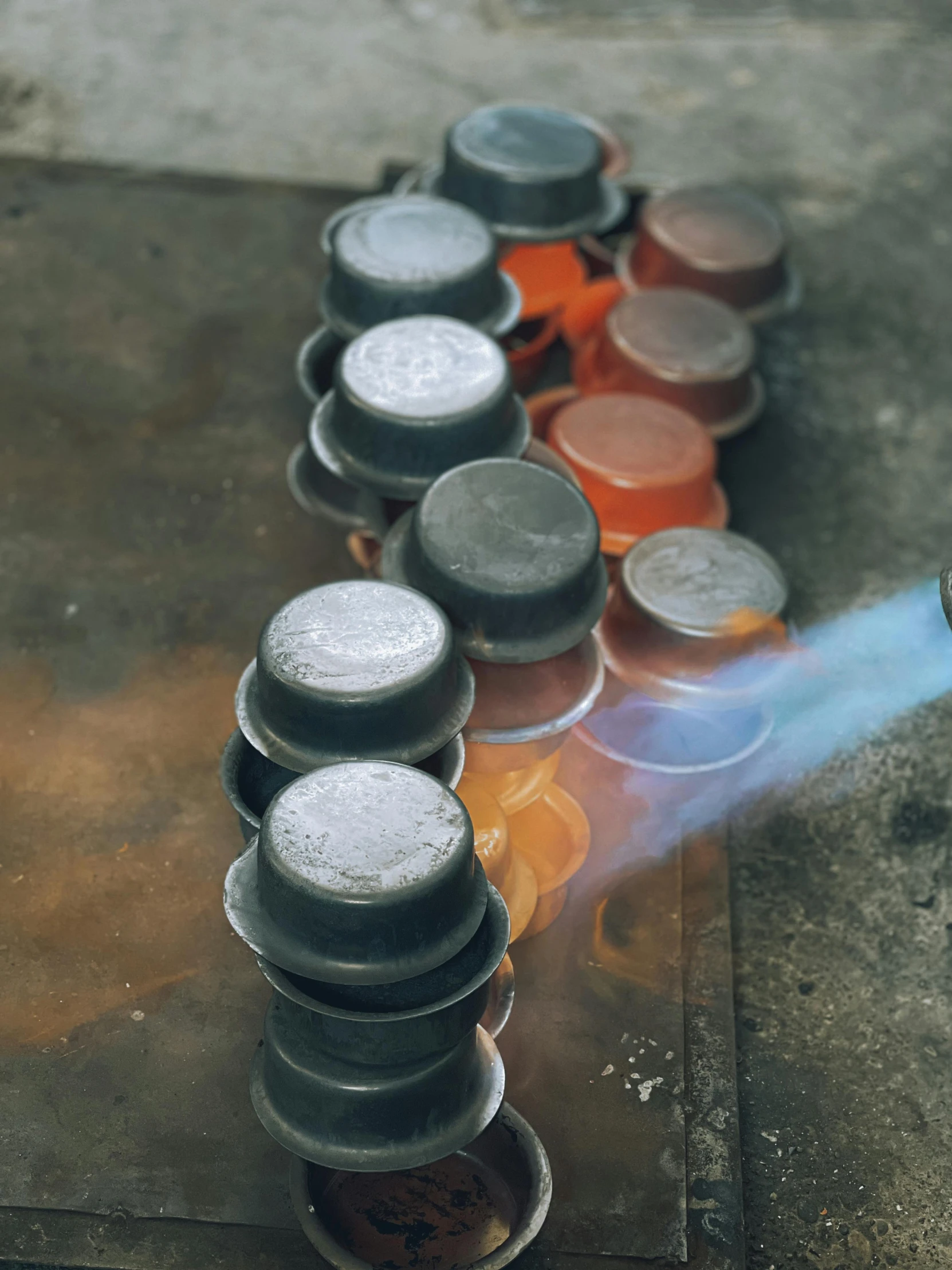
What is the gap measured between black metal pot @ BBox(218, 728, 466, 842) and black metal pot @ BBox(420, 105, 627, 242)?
7.98 ft

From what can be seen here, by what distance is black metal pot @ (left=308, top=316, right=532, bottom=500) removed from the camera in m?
3.74

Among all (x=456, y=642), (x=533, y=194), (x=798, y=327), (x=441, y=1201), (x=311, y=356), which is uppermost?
(x=533, y=194)

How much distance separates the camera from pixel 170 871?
3.60m

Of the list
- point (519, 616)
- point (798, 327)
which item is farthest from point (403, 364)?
point (798, 327)

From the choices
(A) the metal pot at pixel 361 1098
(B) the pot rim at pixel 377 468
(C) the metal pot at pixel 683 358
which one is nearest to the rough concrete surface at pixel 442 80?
(C) the metal pot at pixel 683 358

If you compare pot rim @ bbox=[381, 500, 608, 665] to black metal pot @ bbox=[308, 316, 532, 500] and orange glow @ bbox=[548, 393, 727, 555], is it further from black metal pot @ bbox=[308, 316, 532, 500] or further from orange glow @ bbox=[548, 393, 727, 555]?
orange glow @ bbox=[548, 393, 727, 555]

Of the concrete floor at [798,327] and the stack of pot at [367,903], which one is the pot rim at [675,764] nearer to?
the concrete floor at [798,327]

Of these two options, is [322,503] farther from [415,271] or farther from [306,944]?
[306,944]

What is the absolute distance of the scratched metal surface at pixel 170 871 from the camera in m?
3.03

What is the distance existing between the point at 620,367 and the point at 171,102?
3.40m

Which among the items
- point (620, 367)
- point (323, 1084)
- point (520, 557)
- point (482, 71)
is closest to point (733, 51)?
point (482, 71)

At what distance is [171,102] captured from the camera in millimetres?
6805

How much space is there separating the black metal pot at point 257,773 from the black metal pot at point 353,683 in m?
A: 0.09

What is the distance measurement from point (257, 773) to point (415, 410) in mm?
1168
